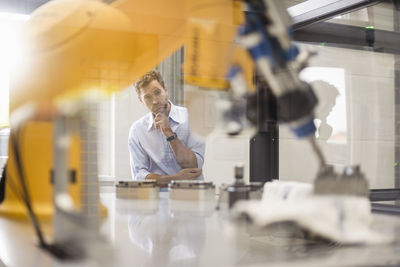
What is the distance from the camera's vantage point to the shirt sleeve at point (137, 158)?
1.67ft

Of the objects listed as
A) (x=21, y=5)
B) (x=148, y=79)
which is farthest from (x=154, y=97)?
(x=21, y=5)

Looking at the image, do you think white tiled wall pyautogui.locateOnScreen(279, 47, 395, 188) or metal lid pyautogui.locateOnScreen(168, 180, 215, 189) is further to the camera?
metal lid pyautogui.locateOnScreen(168, 180, 215, 189)

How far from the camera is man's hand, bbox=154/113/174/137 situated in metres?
0.51

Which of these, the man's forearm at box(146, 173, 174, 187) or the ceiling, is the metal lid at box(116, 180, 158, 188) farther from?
the ceiling

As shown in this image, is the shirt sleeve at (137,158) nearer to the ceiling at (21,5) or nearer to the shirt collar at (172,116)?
the shirt collar at (172,116)

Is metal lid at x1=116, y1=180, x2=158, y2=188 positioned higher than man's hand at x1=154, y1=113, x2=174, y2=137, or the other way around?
man's hand at x1=154, y1=113, x2=174, y2=137

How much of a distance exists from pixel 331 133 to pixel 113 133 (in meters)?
0.20

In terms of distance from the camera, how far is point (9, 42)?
439mm

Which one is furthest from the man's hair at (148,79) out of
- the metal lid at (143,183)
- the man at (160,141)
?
the metal lid at (143,183)

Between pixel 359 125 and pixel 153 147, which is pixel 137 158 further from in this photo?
pixel 359 125

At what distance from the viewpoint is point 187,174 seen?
537 mm

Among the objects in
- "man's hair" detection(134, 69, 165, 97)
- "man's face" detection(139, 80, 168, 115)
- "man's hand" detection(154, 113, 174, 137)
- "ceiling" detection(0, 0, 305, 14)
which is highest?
"ceiling" detection(0, 0, 305, 14)

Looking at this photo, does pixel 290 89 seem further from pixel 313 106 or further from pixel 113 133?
pixel 113 133

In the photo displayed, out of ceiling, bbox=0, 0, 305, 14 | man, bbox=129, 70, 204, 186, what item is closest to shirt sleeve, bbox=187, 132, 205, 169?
man, bbox=129, 70, 204, 186
